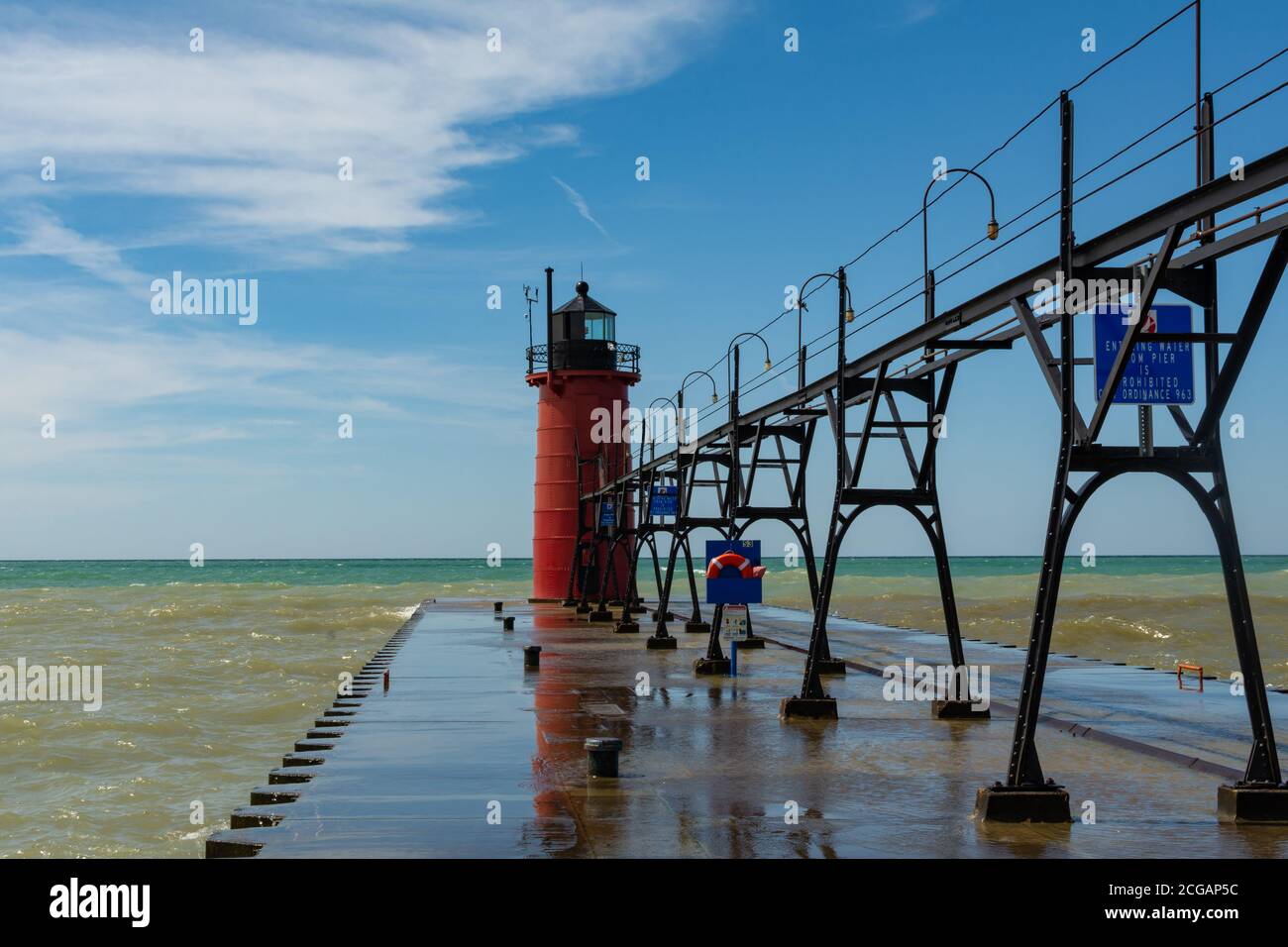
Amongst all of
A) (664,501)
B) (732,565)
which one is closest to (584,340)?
(664,501)

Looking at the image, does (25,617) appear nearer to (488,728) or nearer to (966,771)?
(488,728)

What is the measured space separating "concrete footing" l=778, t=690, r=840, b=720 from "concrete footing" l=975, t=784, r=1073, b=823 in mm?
6444

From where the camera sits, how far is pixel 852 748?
46.5ft

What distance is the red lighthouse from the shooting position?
50.9 meters

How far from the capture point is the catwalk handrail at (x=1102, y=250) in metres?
8.94

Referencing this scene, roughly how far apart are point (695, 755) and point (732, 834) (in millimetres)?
4004

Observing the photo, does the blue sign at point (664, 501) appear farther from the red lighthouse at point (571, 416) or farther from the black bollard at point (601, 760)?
the black bollard at point (601, 760)

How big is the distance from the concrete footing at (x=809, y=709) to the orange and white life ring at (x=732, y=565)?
4.19 m

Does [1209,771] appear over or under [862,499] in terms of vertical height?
under

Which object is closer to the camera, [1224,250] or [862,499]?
[1224,250]

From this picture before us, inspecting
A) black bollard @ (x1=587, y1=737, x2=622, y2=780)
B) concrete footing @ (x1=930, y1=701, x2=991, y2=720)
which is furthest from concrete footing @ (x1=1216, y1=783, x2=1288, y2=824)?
concrete footing @ (x1=930, y1=701, x2=991, y2=720)

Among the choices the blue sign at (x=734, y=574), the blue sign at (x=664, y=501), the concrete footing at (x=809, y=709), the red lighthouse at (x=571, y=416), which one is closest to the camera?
the concrete footing at (x=809, y=709)

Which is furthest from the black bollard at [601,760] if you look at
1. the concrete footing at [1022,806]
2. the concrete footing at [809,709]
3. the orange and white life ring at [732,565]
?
the orange and white life ring at [732,565]
